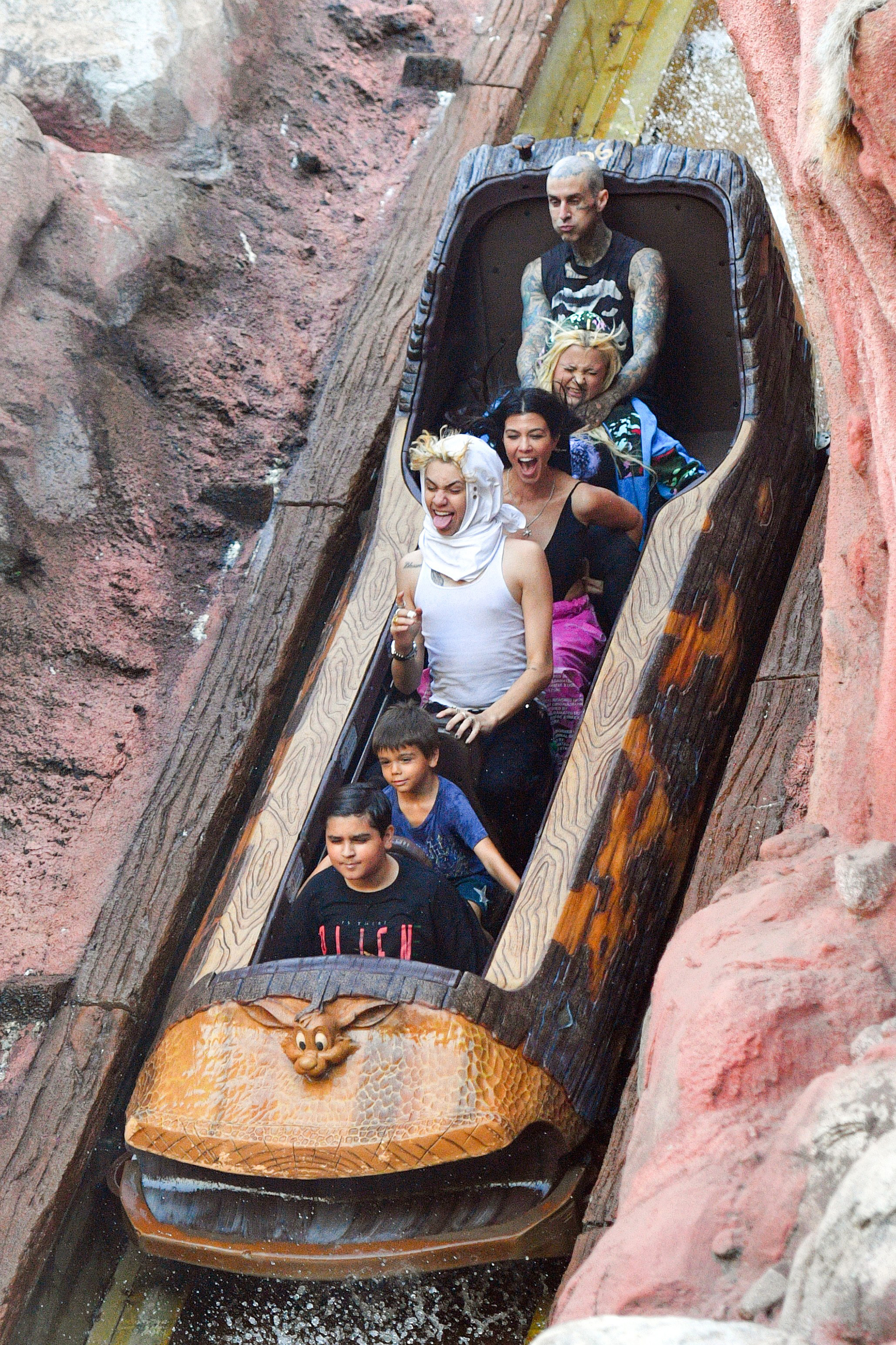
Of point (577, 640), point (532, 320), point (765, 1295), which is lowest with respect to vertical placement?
point (765, 1295)

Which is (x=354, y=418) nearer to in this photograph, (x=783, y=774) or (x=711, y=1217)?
(x=783, y=774)

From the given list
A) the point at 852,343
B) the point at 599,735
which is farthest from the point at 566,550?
the point at 852,343

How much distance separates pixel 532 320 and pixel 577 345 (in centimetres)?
36

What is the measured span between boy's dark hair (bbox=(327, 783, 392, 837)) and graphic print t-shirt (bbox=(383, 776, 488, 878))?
0.17 metres

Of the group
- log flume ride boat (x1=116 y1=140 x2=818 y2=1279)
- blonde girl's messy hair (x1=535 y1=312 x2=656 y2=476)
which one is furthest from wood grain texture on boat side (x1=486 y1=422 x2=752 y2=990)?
blonde girl's messy hair (x1=535 y1=312 x2=656 y2=476)

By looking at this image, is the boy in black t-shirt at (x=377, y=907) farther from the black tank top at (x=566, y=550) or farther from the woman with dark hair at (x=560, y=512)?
the black tank top at (x=566, y=550)

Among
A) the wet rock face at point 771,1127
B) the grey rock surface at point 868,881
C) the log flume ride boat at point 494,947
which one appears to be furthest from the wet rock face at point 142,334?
the grey rock surface at point 868,881

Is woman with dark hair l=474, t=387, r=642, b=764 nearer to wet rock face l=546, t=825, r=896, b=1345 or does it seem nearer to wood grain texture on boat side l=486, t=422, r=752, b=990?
wood grain texture on boat side l=486, t=422, r=752, b=990

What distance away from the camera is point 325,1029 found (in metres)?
3.19

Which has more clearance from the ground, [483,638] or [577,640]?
[577,640]

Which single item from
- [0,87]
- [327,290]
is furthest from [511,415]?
[0,87]

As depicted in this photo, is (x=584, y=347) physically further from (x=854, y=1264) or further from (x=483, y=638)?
(x=854, y=1264)

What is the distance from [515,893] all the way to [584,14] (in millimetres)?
4908

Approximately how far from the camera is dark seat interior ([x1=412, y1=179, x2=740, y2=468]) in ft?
15.7
